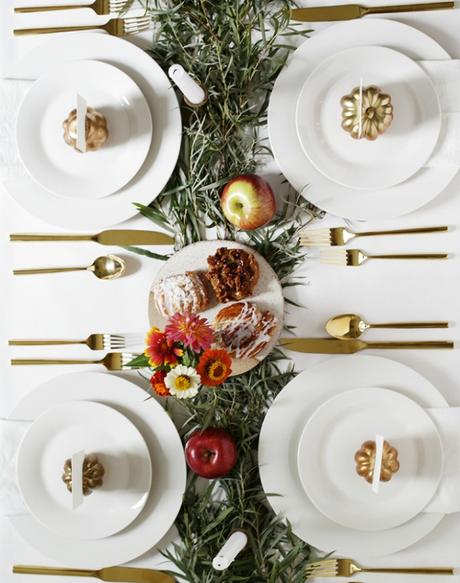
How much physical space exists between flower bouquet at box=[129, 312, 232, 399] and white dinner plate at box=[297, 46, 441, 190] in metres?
0.42

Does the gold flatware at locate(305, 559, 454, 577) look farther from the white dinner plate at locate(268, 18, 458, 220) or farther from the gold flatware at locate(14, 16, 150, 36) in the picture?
the gold flatware at locate(14, 16, 150, 36)

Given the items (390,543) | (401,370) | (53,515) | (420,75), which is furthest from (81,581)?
(420,75)

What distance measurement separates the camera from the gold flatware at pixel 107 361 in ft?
4.33

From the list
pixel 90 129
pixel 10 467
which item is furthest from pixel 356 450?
pixel 90 129

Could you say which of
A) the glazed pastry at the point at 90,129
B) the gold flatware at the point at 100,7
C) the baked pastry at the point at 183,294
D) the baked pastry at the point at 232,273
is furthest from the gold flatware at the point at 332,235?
the gold flatware at the point at 100,7

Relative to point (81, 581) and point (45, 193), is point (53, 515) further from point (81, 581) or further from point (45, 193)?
point (45, 193)

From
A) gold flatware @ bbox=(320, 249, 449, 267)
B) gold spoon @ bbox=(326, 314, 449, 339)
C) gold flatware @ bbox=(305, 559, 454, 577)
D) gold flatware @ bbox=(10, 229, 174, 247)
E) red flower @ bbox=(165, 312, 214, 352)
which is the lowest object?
gold flatware @ bbox=(305, 559, 454, 577)

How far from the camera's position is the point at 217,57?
125 centimetres

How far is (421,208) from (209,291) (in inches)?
18.5

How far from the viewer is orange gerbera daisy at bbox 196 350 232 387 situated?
1064 mm

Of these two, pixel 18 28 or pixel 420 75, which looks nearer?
pixel 420 75

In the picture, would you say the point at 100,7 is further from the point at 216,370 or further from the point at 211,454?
the point at 211,454

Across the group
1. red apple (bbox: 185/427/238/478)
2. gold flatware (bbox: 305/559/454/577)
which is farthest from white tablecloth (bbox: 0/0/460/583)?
red apple (bbox: 185/427/238/478)

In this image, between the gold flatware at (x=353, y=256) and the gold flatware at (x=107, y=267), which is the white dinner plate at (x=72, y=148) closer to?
the gold flatware at (x=107, y=267)
